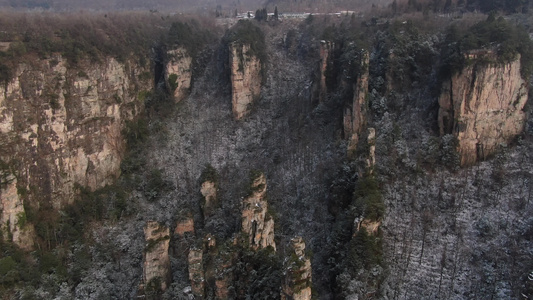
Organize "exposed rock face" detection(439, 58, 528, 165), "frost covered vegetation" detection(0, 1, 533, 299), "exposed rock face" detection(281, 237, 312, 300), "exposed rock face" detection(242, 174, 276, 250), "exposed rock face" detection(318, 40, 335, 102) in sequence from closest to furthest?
"exposed rock face" detection(281, 237, 312, 300) → "frost covered vegetation" detection(0, 1, 533, 299) → "exposed rock face" detection(242, 174, 276, 250) → "exposed rock face" detection(439, 58, 528, 165) → "exposed rock face" detection(318, 40, 335, 102)

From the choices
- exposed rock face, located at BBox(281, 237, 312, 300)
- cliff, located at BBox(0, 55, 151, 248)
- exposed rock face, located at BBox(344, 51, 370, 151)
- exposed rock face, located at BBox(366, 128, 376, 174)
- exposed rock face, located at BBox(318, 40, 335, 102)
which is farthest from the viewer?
exposed rock face, located at BBox(318, 40, 335, 102)

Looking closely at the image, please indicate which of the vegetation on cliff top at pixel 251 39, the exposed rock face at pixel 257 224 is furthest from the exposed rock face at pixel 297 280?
the vegetation on cliff top at pixel 251 39

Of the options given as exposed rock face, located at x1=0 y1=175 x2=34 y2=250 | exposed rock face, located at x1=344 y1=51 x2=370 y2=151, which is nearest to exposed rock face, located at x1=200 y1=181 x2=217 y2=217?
exposed rock face, located at x1=344 y1=51 x2=370 y2=151

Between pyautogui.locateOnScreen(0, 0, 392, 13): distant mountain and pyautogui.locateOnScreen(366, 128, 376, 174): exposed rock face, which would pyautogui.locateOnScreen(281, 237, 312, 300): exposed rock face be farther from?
pyautogui.locateOnScreen(0, 0, 392, 13): distant mountain

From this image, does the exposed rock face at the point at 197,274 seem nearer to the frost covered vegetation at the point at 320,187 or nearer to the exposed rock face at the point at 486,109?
the frost covered vegetation at the point at 320,187

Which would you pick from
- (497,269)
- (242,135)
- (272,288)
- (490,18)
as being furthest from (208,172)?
(490,18)

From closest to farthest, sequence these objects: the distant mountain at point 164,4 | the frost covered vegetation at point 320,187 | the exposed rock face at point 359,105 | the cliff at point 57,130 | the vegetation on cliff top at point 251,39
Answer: the frost covered vegetation at point 320,187 → the cliff at point 57,130 → the exposed rock face at point 359,105 → the vegetation on cliff top at point 251,39 → the distant mountain at point 164,4

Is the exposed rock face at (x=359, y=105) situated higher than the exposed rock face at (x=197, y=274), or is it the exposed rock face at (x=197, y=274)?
the exposed rock face at (x=359, y=105)
